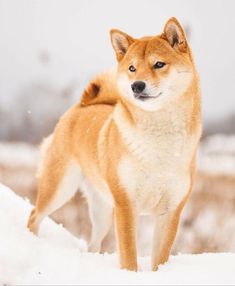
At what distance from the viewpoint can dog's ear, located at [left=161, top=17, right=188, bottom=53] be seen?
3436mm

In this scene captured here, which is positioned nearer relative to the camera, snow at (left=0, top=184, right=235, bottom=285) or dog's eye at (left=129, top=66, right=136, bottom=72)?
snow at (left=0, top=184, right=235, bottom=285)

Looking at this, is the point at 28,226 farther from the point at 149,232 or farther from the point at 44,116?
the point at 149,232

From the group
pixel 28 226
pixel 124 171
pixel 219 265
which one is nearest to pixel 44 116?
pixel 28 226

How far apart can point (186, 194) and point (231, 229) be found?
376 centimetres

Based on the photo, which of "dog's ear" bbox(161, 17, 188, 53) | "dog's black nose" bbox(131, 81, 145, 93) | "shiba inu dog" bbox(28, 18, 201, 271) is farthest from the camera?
"dog's ear" bbox(161, 17, 188, 53)

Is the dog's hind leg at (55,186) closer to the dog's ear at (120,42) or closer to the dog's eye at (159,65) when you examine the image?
the dog's ear at (120,42)

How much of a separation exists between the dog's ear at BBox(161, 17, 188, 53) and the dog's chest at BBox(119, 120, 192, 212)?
530mm

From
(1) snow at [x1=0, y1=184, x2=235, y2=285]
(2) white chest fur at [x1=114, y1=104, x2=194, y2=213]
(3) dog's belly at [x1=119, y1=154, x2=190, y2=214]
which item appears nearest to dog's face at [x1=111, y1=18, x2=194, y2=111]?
(2) white chest fur at [x1=114, y1=104, x2=194, y2=213]

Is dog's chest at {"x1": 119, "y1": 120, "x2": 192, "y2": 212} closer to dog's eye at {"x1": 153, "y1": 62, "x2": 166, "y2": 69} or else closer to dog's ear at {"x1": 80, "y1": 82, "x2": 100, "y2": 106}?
dog's eye at {"x1": 153, "y1": 62, "x2": 166, "y2": 69}

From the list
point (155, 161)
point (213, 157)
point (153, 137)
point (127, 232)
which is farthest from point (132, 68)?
point (213, 157)

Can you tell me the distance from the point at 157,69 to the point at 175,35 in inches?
12.7

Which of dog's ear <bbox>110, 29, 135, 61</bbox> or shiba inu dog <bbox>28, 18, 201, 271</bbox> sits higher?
dog's ear <bbox>110, 29, 135, 61</bbox>

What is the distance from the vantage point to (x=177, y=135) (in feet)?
11.0

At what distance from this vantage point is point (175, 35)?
348 cm
